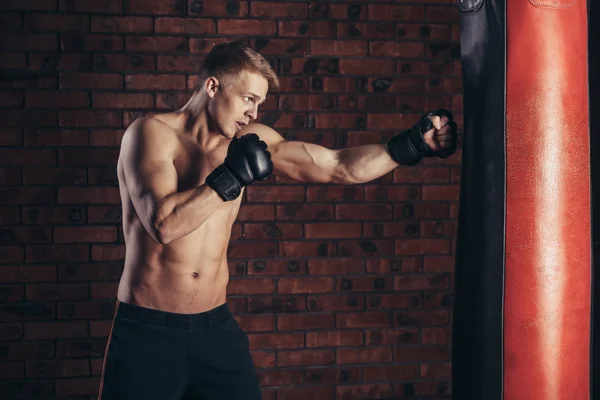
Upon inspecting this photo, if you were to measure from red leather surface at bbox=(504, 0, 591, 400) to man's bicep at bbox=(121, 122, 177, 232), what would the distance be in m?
1.11

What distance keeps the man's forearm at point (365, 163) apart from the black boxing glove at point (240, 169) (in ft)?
1.49

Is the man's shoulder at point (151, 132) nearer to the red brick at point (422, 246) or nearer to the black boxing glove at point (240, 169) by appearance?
the black boxing glove at point (240, 169)

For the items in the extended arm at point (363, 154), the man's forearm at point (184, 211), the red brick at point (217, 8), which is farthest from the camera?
the red brick at point (217, 8)

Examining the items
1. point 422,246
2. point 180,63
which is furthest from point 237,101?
point 422,246

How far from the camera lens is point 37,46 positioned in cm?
278

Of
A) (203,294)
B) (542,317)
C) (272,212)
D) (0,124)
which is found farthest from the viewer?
(272,212)

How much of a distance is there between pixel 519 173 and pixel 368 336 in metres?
1.68

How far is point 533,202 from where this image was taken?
1573 mm

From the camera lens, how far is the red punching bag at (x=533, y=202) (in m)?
1.57

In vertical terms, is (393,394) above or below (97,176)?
below

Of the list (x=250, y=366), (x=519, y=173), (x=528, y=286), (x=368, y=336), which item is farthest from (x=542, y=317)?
(x=368, y=336)

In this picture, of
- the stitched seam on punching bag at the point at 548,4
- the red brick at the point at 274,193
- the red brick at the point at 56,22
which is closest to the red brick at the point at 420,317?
the red brick at the point at 274,193

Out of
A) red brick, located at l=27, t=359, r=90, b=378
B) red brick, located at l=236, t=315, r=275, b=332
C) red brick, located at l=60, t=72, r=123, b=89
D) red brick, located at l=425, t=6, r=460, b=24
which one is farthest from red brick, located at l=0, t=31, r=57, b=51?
red brick, located at l=425, t=6, r=460, b=24

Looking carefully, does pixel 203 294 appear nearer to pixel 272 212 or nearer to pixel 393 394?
pixel 272 212
